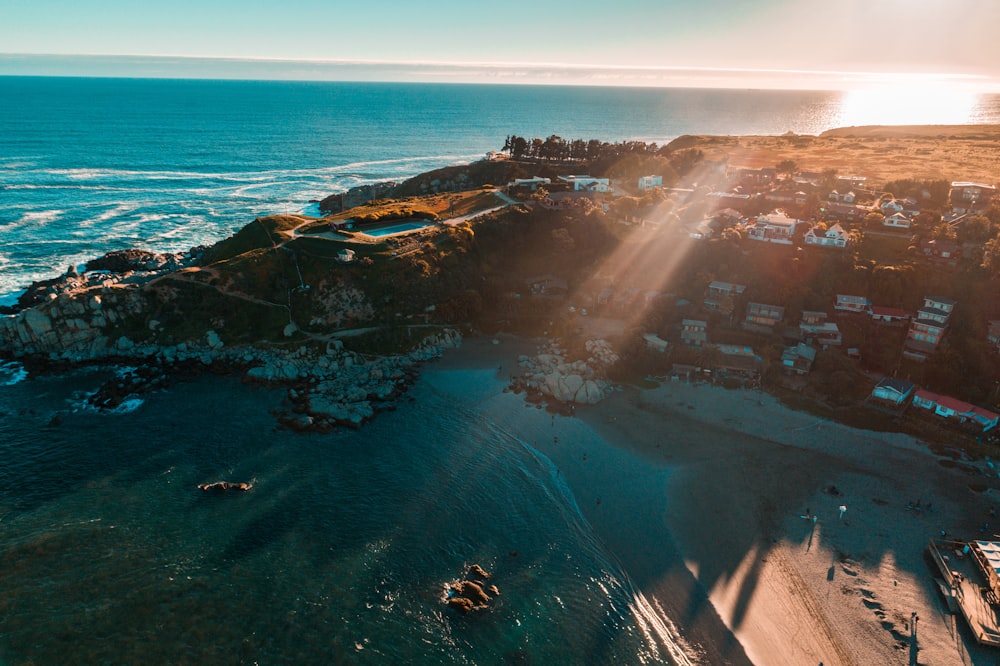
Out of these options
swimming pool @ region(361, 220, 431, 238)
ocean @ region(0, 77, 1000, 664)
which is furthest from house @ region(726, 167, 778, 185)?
ocean @ region(0, 77, 1000, 664)

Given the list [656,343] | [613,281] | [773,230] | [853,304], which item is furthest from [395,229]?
[853,304]

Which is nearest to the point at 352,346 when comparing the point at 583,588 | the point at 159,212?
the point at 583,588

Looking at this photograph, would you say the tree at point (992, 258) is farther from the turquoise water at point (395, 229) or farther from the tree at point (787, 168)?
the turquoise water at point (395, 229)

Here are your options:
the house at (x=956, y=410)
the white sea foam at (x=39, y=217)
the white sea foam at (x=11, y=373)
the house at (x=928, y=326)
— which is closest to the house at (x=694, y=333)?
the house at (x=956, y=410)

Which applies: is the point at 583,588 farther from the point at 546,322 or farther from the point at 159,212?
the point at 159,212

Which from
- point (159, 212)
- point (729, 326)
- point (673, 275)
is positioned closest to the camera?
point (729, 326)

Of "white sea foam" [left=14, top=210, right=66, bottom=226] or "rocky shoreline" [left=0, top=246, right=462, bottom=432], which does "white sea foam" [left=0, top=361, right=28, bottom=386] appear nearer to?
"rocky shoreline" [left=0, top=246, right=462, bottom=432]

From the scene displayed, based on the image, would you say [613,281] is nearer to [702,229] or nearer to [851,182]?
[702,229]
